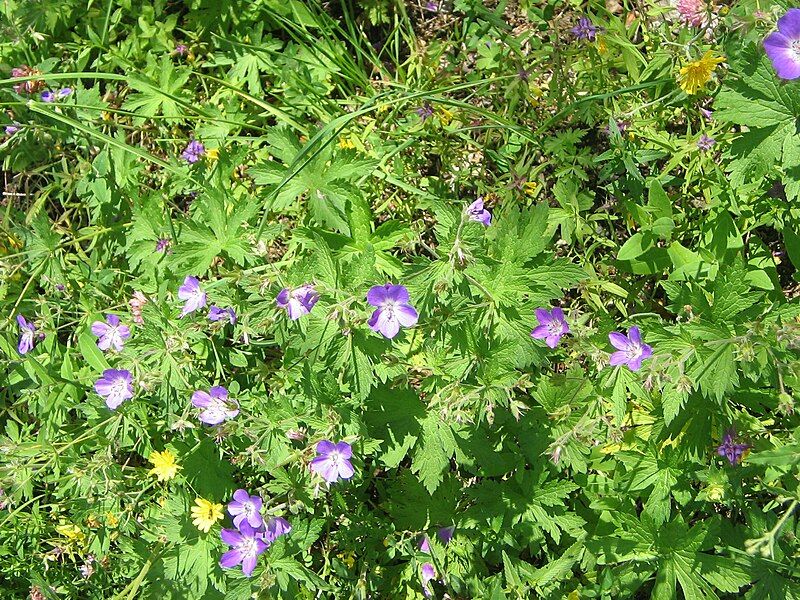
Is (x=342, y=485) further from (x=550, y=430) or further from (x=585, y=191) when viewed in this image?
(x=585, y=191)

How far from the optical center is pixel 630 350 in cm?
274

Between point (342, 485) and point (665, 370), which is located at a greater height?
point (665, 370)

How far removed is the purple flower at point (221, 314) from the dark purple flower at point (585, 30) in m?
2.01

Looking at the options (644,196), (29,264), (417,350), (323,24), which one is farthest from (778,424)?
(29,264)

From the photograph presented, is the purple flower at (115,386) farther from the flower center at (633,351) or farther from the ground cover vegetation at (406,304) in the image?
the flower center at (633,351)

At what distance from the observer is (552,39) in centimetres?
367

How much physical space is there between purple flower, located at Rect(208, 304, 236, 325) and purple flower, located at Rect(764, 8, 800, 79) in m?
2.19

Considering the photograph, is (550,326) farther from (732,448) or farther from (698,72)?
(698,72)

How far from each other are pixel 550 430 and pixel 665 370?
0.58 meters

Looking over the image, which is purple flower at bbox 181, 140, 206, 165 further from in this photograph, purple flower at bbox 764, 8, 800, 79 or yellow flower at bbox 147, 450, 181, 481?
purple flower at bbox 764, 8, 800, 79

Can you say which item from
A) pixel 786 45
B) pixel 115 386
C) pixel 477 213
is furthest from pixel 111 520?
pixel 786 45

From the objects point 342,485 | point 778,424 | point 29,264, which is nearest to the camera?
point 342,485

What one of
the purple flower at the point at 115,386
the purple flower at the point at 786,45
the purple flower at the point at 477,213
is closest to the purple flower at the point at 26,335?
the purple flower at the point at 115,386

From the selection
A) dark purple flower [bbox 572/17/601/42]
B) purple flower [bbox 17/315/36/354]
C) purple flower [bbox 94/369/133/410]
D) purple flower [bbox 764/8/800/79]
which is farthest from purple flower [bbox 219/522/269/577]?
dark purple flower [bbox 572/17/601/42]
